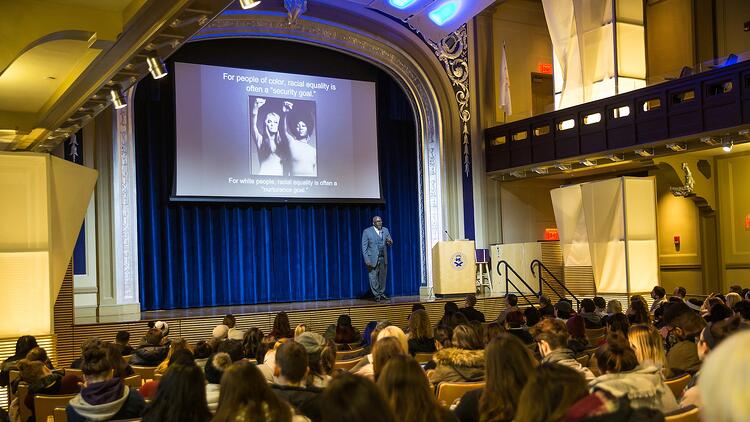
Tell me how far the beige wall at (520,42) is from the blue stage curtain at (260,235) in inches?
91.5

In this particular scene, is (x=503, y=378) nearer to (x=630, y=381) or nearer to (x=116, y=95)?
(x=630, y=381)

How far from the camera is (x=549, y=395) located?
2.15m

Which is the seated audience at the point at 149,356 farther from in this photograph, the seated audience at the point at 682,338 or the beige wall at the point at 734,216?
the beige wall at the point at 734,216

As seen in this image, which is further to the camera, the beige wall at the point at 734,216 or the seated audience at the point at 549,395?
the beige wall at the point at 734,216

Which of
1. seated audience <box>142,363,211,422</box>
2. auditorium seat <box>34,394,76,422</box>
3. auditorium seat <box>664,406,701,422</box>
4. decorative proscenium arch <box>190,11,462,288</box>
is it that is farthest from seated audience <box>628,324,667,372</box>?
decorative proscenium arch <box>190,11,462,288</box>

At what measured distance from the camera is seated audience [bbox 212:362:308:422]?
95.3 inches

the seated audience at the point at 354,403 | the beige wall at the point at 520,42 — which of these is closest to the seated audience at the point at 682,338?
the seated audience at the point at 354,403

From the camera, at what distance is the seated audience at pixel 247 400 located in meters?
2.42

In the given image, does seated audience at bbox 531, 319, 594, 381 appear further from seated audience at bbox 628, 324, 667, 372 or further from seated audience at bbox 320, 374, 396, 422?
seated audience at bbox 320, 374, 396, 422

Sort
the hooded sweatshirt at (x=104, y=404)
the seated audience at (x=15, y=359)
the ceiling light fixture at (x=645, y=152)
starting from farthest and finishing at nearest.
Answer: the ceiling light fixture at (x=645, y=152) < the seated audience at (x=15, y=359) < the hooded sweatshirt at (x=104, y=404)

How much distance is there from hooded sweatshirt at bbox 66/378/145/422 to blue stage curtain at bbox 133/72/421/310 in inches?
350

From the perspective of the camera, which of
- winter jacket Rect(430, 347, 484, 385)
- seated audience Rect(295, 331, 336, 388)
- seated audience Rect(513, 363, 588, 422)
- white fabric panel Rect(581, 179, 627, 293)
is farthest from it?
white fabric panel Rect(581, 179, 627, 293)

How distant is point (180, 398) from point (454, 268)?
10260mm

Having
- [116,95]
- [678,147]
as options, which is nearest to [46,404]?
[116,95]
